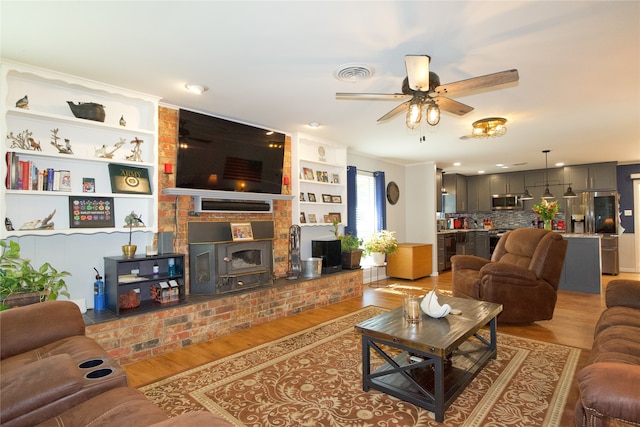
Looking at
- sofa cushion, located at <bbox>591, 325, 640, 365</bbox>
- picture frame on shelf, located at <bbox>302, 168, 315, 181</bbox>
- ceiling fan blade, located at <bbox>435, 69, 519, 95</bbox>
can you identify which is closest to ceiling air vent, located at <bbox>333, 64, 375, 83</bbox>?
ceiling fan blade, located at <bbox>435, 69, 519, 95</bbox>

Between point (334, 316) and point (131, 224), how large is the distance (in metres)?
2.43

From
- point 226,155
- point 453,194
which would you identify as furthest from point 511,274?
point 453,194

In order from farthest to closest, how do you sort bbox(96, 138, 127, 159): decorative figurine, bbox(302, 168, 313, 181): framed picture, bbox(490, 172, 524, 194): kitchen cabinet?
bbox(490, 172, 524, 194): kitchen cabinet, bbox(302, 168, 313, 181): framed picture, bbox(96, 138, 127, 159): decorative figurine

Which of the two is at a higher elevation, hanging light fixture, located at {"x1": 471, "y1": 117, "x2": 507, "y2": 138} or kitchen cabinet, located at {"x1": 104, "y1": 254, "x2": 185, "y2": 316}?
hanging light fixture, located at {"x1": 471, "y1": 117, "x2": 507, "y2": 138}

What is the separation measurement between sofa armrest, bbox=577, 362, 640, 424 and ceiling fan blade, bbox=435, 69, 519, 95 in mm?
1562

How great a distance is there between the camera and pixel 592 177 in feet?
23.9

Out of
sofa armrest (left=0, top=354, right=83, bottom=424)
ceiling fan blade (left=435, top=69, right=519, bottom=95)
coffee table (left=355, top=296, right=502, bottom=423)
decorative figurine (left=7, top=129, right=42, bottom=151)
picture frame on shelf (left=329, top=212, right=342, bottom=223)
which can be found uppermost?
ceiling fan blade (left=435, top=69, right=519, bottom=95)

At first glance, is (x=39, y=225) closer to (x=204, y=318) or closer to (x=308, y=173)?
(x=204, y=318)

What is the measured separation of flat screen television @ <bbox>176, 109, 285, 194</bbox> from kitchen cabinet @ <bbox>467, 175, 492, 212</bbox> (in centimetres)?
639

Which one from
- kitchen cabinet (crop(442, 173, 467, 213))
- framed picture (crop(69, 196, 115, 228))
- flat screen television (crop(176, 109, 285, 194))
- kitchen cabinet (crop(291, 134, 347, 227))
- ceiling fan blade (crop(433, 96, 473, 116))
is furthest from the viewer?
kitchen cabinet (crop(442, 173, 467, 213))

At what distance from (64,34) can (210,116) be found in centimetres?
159

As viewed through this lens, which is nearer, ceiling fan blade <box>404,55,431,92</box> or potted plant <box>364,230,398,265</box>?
ceiling fan blade <box>404,55,431,92</box>

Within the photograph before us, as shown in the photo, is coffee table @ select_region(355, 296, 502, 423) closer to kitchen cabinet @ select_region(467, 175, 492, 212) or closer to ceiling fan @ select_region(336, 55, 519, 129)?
ceiling fan @ select_region(336, 55, 519, 129)

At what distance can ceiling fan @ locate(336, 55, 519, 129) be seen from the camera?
2.06 meters
